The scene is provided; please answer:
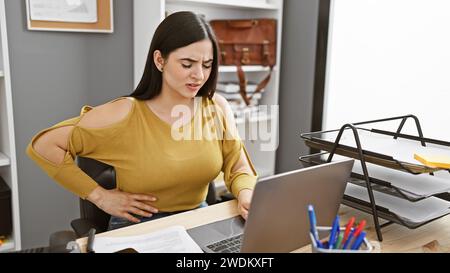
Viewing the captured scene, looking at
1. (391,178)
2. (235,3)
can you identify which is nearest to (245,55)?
(235,3)

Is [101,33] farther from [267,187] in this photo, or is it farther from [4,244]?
[267,187]

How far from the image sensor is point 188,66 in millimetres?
1344

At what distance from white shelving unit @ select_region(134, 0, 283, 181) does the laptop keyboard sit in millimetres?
1375

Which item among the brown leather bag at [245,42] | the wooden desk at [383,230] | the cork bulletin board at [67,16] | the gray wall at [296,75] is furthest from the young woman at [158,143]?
the gray wall at [296,75]

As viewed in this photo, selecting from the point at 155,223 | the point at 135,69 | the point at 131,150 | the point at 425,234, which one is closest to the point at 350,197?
the point at 425,234

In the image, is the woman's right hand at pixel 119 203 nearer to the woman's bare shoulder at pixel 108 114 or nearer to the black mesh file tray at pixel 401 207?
the woman's bare shoulder at pixel 108 114

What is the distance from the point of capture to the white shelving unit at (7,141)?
1814 millimetres

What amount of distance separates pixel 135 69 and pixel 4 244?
3.46 ft

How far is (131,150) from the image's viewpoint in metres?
1.39

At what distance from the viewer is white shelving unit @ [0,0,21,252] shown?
1.81 m

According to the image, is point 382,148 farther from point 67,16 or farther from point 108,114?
point 67,16

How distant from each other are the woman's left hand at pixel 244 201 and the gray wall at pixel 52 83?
1.30 m

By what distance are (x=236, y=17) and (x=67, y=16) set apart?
3.48 feet

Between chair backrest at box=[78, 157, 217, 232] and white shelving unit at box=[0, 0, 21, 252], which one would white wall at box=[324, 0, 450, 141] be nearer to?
chair backrest at box=[78, 157, 217, 232]
